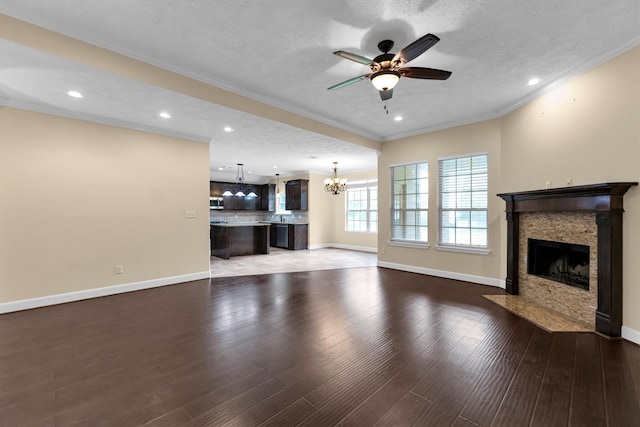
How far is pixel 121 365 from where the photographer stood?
2.38 m

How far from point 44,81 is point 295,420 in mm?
4409

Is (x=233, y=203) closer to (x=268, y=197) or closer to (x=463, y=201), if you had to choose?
(x=268, y=197)

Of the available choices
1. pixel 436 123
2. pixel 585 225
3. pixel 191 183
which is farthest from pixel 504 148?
pixel 191 183

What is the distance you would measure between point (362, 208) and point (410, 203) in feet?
11.8

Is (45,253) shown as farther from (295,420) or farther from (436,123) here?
(436,123)

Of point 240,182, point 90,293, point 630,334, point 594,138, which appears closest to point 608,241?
point 630,334

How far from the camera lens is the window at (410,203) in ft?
19.3

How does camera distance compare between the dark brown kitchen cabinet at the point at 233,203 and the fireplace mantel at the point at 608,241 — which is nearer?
the fireplace mantel at the point at 608,241

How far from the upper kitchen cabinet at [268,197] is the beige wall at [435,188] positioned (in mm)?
5958

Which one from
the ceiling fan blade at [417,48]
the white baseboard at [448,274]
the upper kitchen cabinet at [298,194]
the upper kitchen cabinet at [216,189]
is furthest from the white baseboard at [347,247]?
the ceiling fan blade at [417,48]

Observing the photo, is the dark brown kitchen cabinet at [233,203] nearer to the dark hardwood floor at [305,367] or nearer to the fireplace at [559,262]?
the dark hardwood floor at [305,367]

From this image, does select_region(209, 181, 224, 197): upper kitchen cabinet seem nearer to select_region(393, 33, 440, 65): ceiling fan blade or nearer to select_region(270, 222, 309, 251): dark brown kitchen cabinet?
select_region(270, 222, 309, 251): dark brown kitchen cabinet

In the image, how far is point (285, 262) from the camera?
741cm

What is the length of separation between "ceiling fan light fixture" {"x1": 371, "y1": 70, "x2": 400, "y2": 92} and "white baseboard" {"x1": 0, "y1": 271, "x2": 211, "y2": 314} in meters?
4.78
